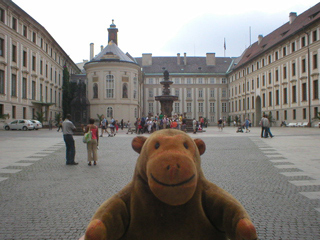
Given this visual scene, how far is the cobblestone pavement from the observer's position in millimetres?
4316

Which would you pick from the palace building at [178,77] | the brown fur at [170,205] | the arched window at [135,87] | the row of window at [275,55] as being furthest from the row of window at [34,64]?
the brown fur at [170,205]

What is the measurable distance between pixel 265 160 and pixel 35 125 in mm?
34601

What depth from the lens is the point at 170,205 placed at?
2227 mm

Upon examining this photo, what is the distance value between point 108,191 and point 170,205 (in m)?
4.47

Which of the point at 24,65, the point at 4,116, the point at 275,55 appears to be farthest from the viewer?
the point at 275,55

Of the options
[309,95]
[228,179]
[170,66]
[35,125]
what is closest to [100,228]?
[228,179]

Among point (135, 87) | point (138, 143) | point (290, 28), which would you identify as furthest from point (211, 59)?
point (138, 143)

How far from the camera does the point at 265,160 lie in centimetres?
1112

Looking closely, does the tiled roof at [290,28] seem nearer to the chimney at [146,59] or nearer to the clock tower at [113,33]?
the chimney at [146,59]

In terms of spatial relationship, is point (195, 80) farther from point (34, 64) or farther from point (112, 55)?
point (34, 64)

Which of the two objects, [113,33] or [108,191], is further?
[113,33]

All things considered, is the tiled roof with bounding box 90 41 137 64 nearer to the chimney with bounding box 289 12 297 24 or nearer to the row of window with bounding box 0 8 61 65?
the row of window with bounding box 0 8 61 65

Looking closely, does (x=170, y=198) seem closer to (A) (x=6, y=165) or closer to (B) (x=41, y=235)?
(B) (x=41, y=235)

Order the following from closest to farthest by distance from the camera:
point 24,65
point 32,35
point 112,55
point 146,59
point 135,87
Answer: point 24,65
point 32,35
point 112,55
point 135,87
point 146,59
